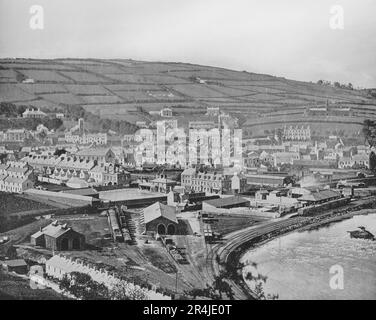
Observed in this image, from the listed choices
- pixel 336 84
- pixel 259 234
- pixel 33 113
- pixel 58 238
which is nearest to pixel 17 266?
pixel 58 238

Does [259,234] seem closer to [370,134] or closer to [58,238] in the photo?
[370,134]

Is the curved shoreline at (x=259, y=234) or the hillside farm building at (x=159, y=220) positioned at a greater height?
the hillside farm building at (x=159, y=220)

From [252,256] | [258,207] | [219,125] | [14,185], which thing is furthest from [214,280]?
[14,185]

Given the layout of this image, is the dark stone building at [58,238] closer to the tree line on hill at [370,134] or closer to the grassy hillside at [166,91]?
the grassy hillside at [166,91]

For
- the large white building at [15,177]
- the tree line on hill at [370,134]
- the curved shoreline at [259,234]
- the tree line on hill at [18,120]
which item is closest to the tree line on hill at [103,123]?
the tree line on hill at [18,120]

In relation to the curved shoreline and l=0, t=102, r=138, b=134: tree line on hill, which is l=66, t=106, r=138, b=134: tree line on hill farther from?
the curved shoreline

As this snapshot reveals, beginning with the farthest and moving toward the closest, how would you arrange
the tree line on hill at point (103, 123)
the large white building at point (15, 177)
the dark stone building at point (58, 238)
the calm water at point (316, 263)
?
1. the tree line on hill at point (103, 123)
2. the large white building at point (15, 177)
3. the dark stone building at point (58, 238)
4. the calm water at point (316, 263)
